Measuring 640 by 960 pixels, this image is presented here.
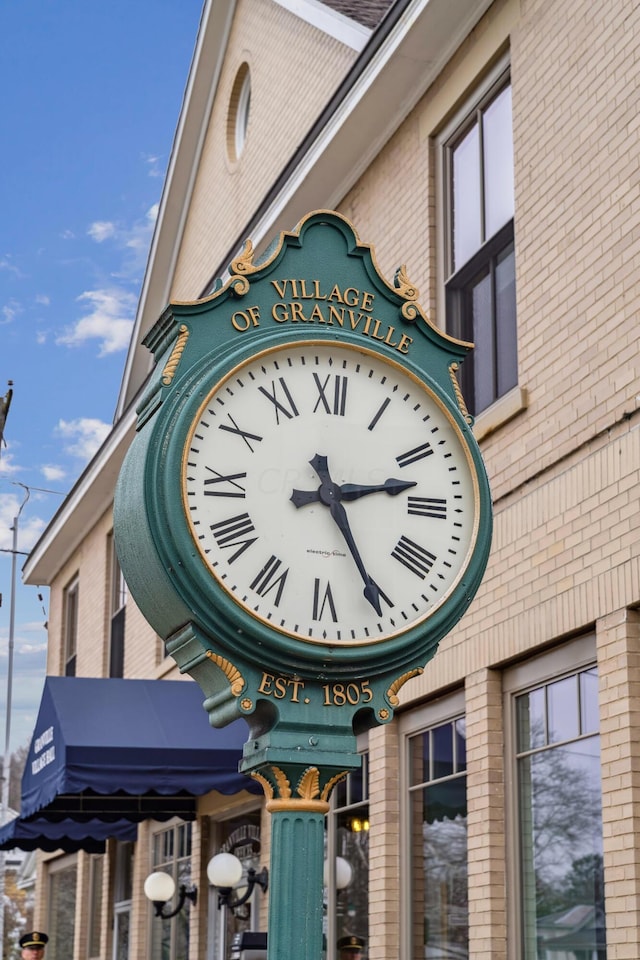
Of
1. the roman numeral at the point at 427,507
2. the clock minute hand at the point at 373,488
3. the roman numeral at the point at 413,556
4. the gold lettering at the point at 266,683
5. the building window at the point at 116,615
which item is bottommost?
the gold lettering at the point at 266,683

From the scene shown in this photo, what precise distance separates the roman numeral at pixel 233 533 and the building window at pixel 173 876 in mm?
11343

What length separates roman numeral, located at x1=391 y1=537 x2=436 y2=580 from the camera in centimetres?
394

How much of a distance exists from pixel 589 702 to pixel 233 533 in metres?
4.36

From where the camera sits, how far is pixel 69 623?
23.2 meters

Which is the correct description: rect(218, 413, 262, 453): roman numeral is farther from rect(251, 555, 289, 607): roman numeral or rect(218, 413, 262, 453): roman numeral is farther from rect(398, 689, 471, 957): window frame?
rect(398, 689, 471, 957): window frame

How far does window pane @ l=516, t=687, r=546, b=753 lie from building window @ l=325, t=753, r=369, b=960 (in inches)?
90.9

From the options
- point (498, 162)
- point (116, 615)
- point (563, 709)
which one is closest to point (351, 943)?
point (563, 709)

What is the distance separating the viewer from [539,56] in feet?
29.0

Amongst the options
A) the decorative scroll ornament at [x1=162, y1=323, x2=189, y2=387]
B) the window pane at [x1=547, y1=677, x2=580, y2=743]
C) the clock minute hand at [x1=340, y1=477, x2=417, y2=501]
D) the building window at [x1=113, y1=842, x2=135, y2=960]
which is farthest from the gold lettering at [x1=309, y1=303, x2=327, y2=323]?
the building window at [x1=113, y1=842, x2=135, y2=960]

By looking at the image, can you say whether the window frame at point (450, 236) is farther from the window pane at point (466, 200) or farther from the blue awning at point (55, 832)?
the blue awning at point (55, 832)

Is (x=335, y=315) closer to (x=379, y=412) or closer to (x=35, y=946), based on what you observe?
(x=379, y=412)

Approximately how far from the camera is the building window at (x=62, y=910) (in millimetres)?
21141

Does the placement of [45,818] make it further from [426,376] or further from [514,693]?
[426,376]

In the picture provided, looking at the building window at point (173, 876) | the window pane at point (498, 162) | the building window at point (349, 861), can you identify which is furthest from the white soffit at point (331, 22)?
the building window at point (173, 876)
